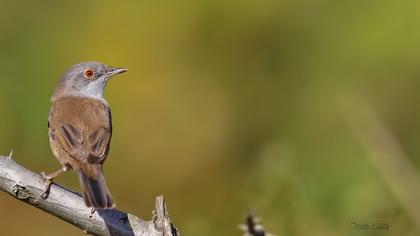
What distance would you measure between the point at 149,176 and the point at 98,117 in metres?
2.87

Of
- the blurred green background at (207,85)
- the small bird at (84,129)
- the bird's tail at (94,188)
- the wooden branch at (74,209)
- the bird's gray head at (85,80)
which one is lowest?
the wooden branch at (74,209)

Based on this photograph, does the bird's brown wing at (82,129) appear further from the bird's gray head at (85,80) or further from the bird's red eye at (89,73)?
the bird's red eye at (89,73)

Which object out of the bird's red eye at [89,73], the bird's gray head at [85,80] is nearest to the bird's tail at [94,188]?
the bird's gray head at [85,80]

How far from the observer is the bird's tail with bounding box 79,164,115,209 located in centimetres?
587

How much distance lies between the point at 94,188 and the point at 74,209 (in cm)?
37

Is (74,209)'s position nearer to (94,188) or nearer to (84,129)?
(94,188)

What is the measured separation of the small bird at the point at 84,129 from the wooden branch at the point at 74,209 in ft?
0.18

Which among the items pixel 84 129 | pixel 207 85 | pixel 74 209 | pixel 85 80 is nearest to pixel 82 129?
pixel 84 129

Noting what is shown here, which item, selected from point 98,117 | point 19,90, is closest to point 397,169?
point 98,117

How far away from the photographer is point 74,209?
5848 millimetres

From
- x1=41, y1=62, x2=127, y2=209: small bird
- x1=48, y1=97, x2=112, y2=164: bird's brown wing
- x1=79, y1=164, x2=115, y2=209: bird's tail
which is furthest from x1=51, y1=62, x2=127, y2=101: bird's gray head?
x1=79, y1=164, x2=115, y2=209: bird's tail

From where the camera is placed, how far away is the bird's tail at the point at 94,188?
5871 mm

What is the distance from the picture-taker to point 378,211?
732cm

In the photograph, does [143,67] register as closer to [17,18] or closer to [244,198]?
[17,18]
